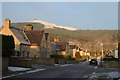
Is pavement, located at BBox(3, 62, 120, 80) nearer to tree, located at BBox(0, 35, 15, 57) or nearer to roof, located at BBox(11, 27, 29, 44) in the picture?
tree, located at BBox(0, 35, 15, 57)

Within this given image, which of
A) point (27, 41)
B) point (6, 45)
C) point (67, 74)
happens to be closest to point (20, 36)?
point (27, 41)

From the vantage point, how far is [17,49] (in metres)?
73.7

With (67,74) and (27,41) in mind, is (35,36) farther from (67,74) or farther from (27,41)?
(67,74)

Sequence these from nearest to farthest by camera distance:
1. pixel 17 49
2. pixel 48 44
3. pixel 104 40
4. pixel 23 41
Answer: pixel 17 49
pixel 23 41
pixel 48 44
pixel 104 40

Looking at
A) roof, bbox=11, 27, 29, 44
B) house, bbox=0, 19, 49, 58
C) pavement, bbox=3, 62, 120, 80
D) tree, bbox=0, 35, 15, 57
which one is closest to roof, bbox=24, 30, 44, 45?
house, bbox=0, 19, 49, 58

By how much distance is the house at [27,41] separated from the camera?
248 feet

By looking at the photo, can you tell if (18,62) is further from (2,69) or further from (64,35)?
(64,35)

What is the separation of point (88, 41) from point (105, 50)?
22.5 metres

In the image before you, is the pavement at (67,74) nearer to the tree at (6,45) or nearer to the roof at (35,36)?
the tree at (6,45)

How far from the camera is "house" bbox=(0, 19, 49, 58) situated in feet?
248

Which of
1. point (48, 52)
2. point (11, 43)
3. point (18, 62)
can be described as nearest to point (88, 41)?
point (48, 52)

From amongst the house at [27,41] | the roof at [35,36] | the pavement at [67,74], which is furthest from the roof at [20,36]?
the pavement at [67,74]

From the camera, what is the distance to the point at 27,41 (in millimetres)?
83125

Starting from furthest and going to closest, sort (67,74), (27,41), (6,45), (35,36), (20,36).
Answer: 1. (35,36)
2. (27,41)
3. (20,36)
4. (6,45)
5. (67,74)
